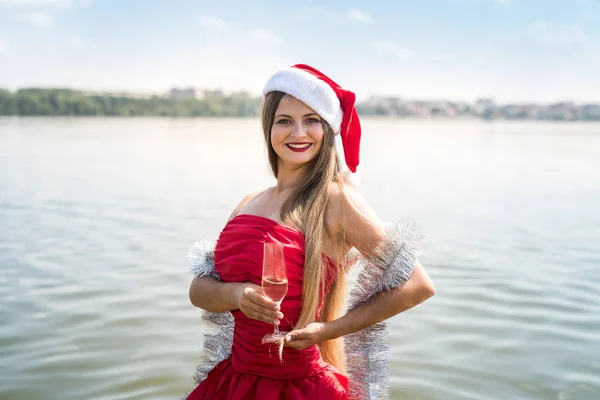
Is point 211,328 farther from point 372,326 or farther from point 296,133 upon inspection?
point 296,133

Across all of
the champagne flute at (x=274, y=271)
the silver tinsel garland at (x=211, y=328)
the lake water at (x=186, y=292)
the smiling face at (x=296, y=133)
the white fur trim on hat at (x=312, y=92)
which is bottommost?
the lake water at (x=186, y=292)

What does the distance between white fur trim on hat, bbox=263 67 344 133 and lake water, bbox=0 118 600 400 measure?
1287mm

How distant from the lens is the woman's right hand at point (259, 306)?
7.98 feet

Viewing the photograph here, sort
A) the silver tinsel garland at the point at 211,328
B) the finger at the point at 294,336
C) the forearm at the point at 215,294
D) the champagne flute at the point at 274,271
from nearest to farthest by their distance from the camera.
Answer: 1. the champagne flute at the point at 274,271
2. the finger at the point at 294,336
3. the forearm at the point at 215,294
4. the silver tinsel garland at the point at 211,328

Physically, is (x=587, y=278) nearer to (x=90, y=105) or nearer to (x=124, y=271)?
(x=124, y=271)

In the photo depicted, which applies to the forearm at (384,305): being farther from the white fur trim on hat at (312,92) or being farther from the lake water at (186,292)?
the lake water at (186,292)

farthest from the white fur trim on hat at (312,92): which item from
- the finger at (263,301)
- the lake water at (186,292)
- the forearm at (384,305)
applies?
the lake water at (186,292)

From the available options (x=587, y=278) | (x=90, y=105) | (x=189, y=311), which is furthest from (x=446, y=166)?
(x=90, y=105)

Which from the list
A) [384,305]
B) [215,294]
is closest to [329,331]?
[384,305]

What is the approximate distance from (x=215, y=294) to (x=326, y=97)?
0.94 m

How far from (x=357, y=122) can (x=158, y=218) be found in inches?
372

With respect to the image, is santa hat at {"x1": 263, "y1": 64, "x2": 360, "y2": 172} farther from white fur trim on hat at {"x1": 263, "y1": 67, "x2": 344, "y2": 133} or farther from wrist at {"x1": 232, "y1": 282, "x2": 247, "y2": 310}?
wrist at {"x1": 232, "y1": 282, "x2": 247, "y2": 310}

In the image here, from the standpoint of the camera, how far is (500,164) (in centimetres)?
2636

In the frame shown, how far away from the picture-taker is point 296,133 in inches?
112
